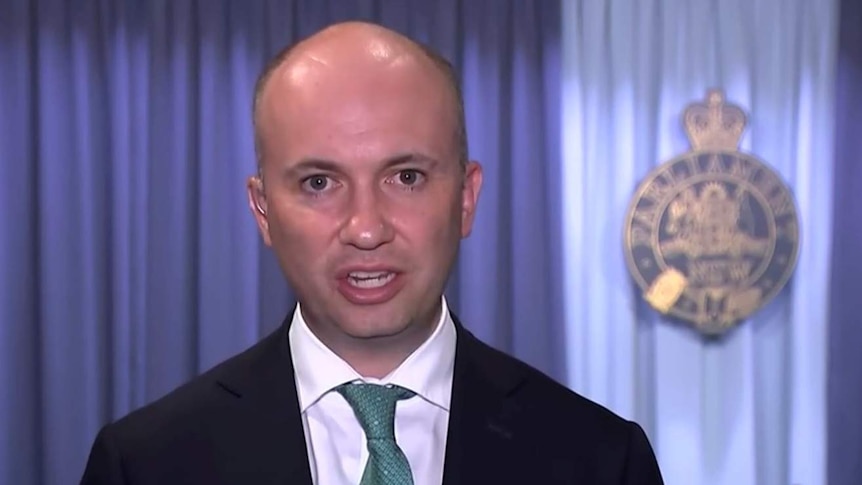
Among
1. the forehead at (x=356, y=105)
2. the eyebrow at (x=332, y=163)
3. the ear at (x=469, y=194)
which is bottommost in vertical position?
the ear at (x=469, y=194)

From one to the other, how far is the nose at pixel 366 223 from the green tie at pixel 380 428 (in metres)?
0.19

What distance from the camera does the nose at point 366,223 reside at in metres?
1.05

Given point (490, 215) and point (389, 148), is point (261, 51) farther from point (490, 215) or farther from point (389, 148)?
point (389, 148)

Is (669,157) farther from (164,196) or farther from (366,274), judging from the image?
(366,274)

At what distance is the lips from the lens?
3.52ft

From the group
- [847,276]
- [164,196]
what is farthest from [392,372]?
[847,276]

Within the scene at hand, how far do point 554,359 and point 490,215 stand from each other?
426mm

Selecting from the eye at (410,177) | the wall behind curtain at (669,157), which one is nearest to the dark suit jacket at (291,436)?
the eye at (410,177)

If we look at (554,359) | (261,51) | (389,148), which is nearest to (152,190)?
(261,51)

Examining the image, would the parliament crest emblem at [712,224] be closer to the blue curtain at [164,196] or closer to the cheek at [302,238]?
the blue curtain at [164,196]

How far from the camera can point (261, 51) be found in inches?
113

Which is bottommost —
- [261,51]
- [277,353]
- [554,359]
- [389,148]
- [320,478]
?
[554,359]

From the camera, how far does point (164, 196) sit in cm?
282

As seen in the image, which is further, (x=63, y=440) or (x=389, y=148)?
(x=63, y=440)
